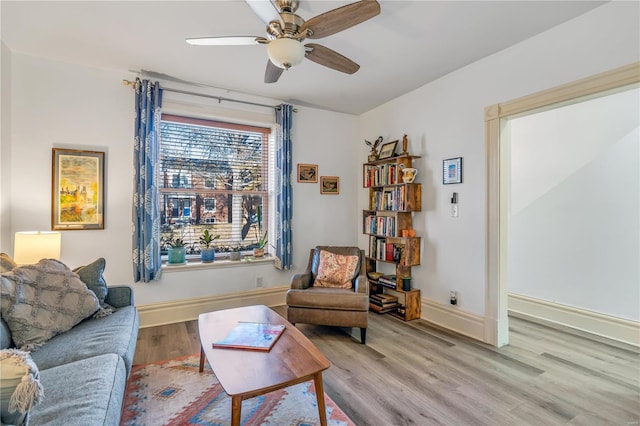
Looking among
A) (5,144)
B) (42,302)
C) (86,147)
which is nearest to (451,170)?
(42,302)

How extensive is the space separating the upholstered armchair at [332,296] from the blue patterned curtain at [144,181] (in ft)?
5.04

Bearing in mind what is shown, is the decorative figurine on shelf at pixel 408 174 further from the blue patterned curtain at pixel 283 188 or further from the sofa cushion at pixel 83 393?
the sofa cushion at pixel 83 393

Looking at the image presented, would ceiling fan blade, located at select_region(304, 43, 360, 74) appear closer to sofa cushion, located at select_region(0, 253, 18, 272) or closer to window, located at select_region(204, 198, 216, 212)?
window, located at select_region(204, 198, 216, 212)

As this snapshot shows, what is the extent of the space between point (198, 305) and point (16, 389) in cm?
279

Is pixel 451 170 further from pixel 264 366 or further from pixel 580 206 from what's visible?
pixel 264 366

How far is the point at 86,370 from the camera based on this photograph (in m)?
1.42

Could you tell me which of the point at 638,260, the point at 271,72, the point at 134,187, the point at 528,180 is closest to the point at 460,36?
the point at 271,72

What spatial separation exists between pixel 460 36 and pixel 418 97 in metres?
1.06

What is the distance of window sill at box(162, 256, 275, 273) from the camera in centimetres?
329

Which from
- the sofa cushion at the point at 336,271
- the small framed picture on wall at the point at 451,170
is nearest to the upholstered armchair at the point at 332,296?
the sofa cushion at the point at 336,271

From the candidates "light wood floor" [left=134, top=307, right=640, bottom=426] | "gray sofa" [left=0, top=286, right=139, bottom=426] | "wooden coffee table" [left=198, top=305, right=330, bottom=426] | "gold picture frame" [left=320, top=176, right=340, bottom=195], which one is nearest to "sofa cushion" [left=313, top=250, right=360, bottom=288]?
"light wood floor" [left=134, top=307, right=640, bottom=426]

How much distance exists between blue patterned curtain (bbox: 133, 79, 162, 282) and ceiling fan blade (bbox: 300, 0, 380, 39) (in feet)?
6.78

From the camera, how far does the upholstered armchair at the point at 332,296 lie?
9.09ft

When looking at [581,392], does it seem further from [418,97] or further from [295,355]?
[418,97]
